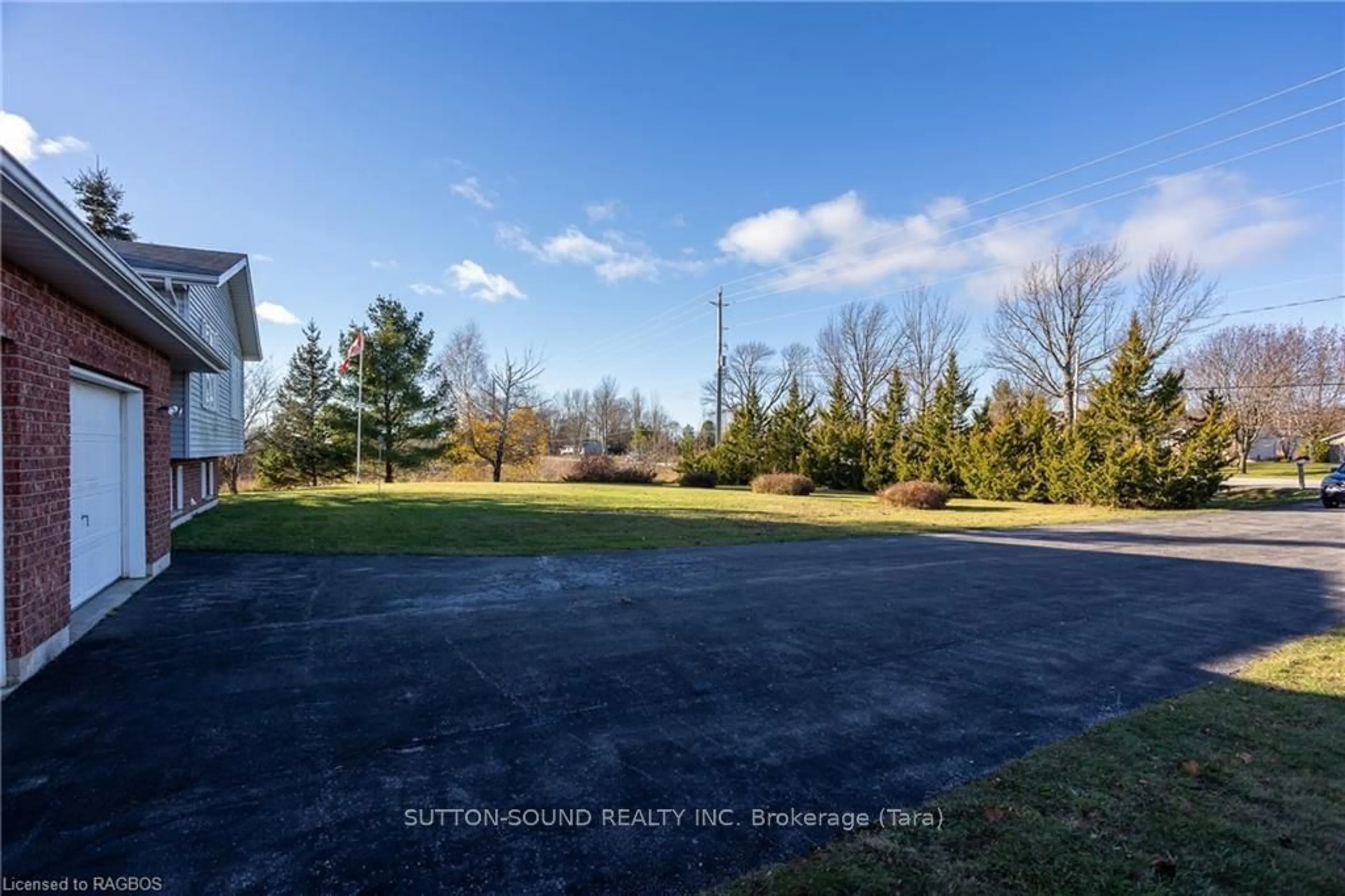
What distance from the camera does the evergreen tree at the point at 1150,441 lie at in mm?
19484

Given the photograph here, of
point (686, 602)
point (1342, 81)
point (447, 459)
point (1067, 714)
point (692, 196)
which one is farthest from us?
point (447, 459)

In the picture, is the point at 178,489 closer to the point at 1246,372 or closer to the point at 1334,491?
the point at 1334,491

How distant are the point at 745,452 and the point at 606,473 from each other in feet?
24.2

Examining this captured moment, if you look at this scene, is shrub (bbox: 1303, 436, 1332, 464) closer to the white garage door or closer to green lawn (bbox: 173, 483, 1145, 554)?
green lawn (bbox: 173, 483, 1145, 554)

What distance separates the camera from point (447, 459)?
109 ft

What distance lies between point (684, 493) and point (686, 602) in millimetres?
17335

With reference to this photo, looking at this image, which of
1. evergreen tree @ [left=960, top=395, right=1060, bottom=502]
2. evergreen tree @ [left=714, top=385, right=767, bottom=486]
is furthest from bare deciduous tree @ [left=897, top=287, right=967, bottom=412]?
evergreen tree @ [left=960, top=395, right=1060, bottom=502]

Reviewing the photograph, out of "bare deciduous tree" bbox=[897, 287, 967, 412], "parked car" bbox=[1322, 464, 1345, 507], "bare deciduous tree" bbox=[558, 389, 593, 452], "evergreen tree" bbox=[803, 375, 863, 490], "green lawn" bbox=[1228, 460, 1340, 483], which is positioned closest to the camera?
"parked car" bbox=[1322, 464, 1345, 507]

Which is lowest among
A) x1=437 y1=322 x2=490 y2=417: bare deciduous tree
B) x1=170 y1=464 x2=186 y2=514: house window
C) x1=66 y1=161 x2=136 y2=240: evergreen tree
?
x1=170 y1=464 x2=186 y2=514: house window

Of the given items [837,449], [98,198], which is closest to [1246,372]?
[837,449]

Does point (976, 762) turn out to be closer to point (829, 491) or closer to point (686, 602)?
point (686, 602)

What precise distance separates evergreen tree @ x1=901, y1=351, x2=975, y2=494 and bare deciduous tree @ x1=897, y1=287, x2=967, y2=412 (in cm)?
1300

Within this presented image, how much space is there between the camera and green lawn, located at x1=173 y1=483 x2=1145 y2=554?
10109 mm

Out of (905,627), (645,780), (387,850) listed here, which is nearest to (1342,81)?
(905,627)
